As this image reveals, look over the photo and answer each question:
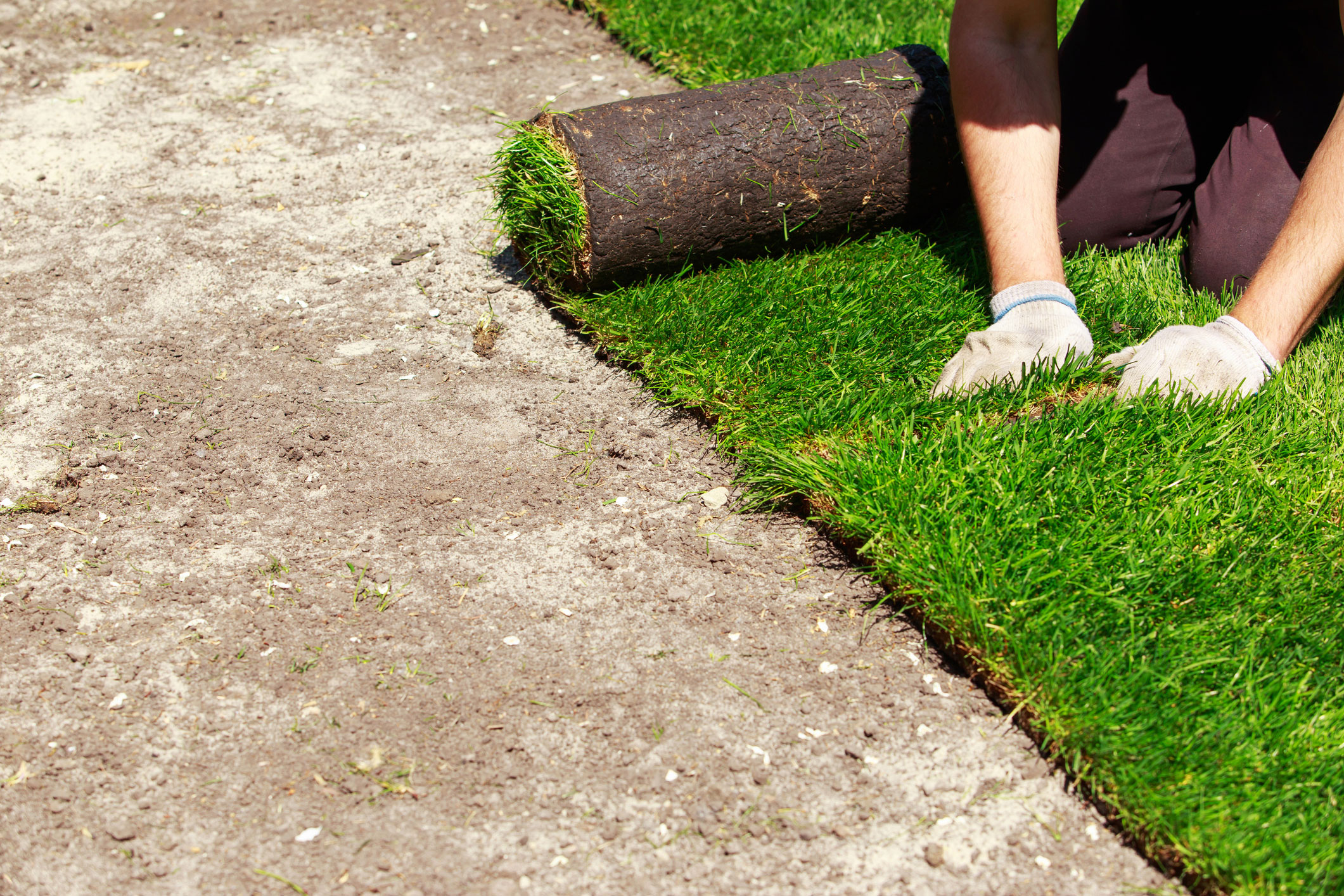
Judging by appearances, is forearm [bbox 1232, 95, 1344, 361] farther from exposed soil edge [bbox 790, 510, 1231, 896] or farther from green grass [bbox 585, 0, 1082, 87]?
green grass [bbox 585, 0, 1082, 87]

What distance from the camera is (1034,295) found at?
305cm

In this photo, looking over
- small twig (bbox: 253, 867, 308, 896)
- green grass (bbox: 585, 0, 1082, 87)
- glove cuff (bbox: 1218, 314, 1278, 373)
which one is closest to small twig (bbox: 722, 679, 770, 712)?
small twig (bbox: 253, 867, 308, 896)

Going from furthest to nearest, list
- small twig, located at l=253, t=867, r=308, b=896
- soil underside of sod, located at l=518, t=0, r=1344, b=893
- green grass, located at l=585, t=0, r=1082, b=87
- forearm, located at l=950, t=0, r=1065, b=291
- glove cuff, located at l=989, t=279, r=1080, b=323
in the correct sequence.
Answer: green grass, located at l=585, t=0, r=1082, b=87
forearm, located at l=950, t=0, r=1065, b=291
glove cuff, located at l=989, t=279, r=1080, b=323
soil underside of sod, located at l=518, t=0, r=1344, b=893
small twig, located at l=253, t=867, r=308, b=896

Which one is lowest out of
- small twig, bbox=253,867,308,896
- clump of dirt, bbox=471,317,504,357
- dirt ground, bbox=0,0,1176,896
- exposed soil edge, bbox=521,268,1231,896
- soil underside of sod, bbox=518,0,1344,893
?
small twig, bbox=253,867,308,896

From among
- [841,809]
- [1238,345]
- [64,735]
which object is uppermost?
[1238,345]

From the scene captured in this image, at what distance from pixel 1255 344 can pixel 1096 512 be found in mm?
807

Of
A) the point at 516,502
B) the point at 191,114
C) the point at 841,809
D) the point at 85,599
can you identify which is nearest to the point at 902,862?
the point at 841,809

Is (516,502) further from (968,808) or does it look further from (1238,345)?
(1238,345)

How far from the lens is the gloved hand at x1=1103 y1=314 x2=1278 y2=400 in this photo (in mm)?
2830

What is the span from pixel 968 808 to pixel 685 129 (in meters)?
2.32

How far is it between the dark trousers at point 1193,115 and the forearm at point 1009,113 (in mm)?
474

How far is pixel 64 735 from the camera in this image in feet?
7.14

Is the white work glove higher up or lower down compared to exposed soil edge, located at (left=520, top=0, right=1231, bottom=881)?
higher up

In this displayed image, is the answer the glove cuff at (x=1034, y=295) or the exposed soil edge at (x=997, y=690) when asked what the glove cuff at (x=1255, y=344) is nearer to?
the glove cuff at (x=1034, y=295)
